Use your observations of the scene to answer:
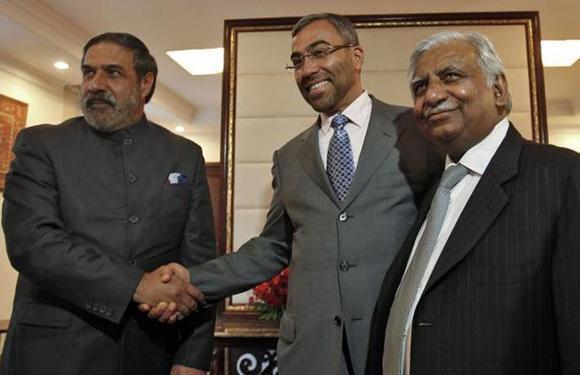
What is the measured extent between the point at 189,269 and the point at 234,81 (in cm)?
162

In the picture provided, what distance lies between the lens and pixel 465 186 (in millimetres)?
1264

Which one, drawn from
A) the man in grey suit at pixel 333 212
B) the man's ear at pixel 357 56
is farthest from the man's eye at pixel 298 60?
Answer: the man's ear at pixel 357 56

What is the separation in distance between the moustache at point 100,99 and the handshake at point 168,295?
604mm

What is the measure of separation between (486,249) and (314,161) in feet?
2.26

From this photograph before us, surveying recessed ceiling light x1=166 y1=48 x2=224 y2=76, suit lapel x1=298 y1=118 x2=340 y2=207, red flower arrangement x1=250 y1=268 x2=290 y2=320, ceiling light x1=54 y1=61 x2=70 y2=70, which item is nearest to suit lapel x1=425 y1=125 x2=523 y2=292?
suit lapel x1=298 y1=118 x2=340 y2=207

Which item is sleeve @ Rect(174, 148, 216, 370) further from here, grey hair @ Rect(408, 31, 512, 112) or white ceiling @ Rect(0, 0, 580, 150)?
white ceiling @ Rect(0, 0, 580, 150)

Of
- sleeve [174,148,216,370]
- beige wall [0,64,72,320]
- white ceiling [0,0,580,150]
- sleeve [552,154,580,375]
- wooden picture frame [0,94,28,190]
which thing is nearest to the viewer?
sleeve [552,154,580,375]

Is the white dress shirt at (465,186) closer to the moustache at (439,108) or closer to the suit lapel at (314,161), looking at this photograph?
the moustache at (439,108)

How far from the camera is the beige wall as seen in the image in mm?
5203

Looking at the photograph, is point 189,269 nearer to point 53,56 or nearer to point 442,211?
point 442,211

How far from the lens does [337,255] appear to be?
1.50 metres

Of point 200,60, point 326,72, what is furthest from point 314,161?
point 200,60

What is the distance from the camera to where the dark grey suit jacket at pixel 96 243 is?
1515mm

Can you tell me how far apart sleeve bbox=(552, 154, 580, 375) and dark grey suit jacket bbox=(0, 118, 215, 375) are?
1118 millimetres
